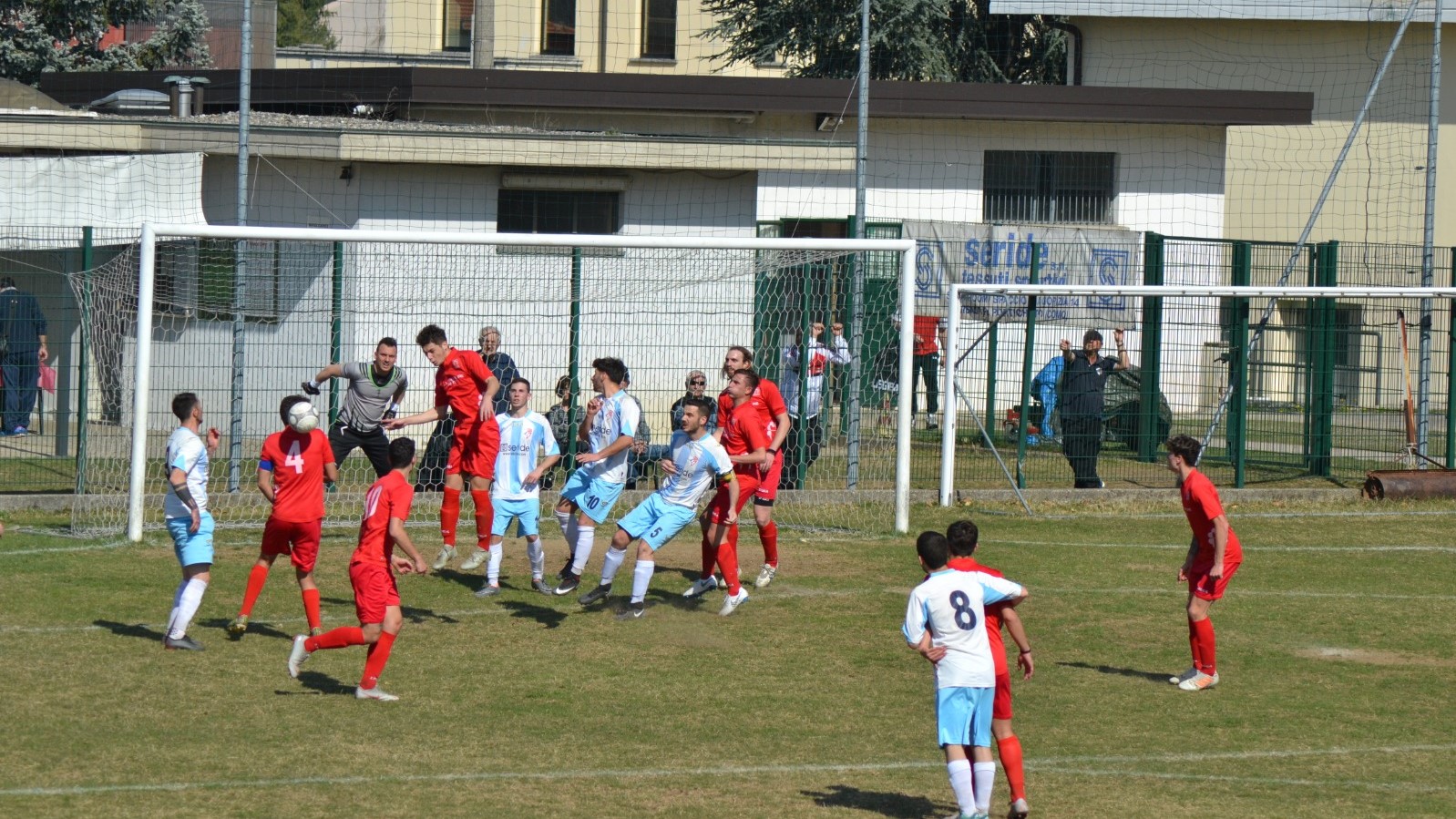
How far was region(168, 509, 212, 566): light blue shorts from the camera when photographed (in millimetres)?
10500

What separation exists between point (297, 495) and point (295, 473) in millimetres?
142

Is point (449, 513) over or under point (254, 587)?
over

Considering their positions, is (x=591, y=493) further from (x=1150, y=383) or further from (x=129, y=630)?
(x=1150, y=383)

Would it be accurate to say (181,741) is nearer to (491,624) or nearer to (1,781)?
(1,781)

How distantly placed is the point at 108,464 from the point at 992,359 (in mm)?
9287

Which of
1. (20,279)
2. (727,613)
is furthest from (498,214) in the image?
(727,613)

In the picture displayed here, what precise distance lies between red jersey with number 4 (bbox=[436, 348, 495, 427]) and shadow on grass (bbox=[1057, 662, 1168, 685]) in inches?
214

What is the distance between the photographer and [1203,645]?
1021cm

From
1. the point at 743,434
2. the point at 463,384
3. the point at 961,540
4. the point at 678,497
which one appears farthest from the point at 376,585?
the point at 463,384

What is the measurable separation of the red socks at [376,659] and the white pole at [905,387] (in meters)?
7.19

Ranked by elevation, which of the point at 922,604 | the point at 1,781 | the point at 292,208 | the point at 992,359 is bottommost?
the point at 1,781

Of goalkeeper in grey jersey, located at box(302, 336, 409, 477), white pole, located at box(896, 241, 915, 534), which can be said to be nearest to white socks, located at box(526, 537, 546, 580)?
goalkeeper in grey jersey, located at box(302, 336, 409, 477)

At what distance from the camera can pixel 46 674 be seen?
9.82 meters

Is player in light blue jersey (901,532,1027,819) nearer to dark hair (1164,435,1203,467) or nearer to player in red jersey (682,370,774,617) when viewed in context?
dark hair (1164,435,1203,467)
